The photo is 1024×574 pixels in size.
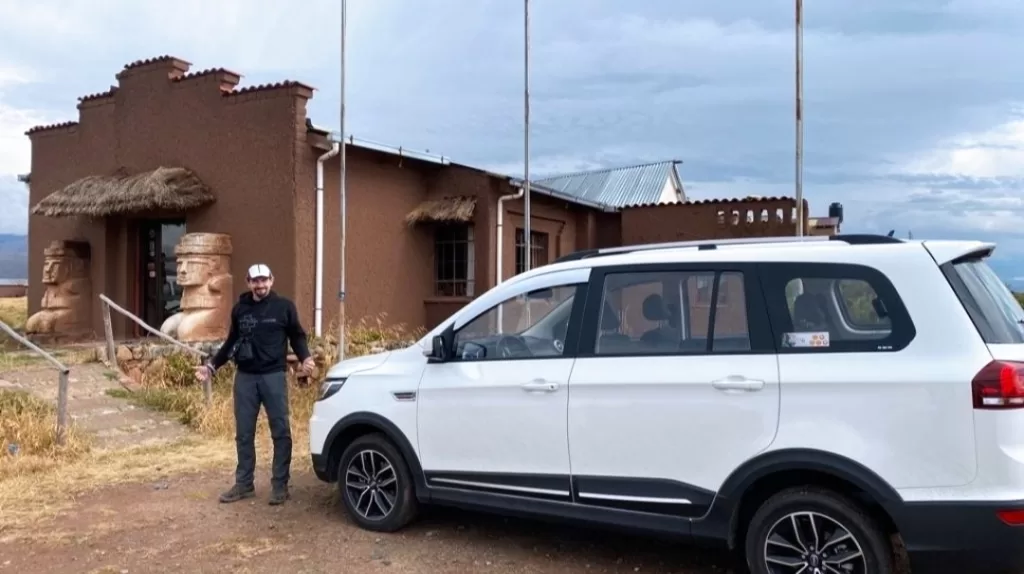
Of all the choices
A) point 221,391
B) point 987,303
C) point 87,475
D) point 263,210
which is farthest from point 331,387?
point 263,210

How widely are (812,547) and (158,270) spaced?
12278 mm

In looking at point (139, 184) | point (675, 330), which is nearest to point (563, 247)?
point (139, 184)

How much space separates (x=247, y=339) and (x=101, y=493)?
1.76m

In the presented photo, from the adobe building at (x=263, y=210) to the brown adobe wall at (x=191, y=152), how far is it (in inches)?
0.9

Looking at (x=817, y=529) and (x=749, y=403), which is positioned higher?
(x=749, y=403)

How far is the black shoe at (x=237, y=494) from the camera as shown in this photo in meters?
6.40

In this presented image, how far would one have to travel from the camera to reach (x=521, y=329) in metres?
5.46

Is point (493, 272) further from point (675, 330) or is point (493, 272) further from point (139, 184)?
point (675, 330)

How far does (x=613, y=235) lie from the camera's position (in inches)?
672

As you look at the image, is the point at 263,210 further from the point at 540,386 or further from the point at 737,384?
the point at 737,384

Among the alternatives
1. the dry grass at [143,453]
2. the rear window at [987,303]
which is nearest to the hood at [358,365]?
the dry grass at [143,453]

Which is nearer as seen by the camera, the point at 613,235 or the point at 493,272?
the point at 493,272

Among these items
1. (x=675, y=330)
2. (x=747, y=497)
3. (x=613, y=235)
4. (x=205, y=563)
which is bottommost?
(x=205, y=563)

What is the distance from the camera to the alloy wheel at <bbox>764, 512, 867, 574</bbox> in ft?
13.2
